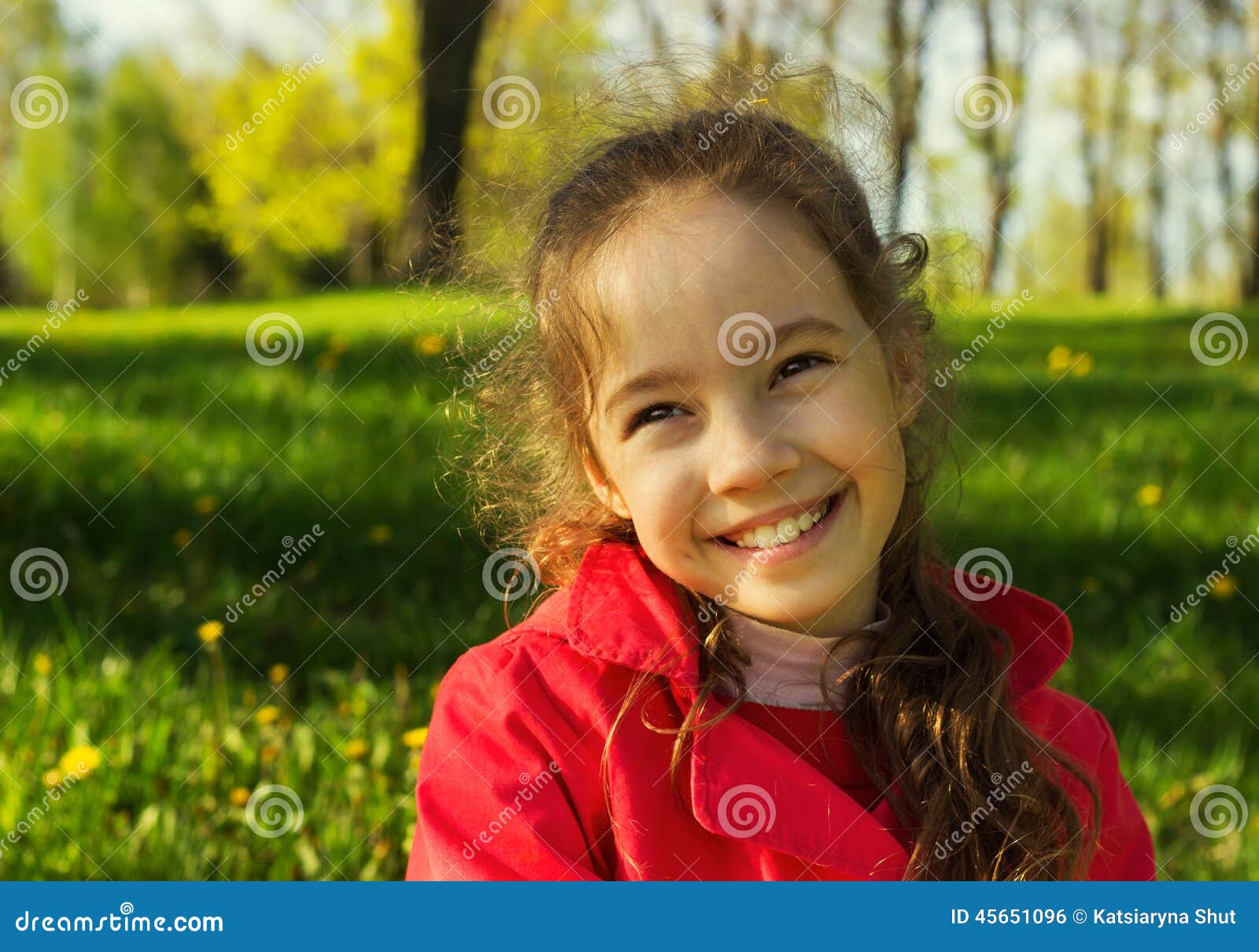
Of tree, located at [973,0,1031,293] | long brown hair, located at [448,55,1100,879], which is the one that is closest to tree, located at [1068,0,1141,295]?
tree, located at [973,0,1031,293]

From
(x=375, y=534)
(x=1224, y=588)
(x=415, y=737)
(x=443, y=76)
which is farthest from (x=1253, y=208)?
(x=415, y=737)

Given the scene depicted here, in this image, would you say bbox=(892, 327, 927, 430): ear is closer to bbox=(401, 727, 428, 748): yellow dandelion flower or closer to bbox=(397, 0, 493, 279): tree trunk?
bbox=(401, 727, 428, 748): yellow dandelion flower

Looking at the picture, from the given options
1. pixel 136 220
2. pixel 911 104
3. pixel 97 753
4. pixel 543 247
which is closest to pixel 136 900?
pixel 97 753

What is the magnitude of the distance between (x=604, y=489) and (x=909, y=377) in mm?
513

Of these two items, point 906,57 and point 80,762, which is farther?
point 906,57

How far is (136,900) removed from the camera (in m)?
1.89

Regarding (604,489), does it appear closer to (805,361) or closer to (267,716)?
(805,361)

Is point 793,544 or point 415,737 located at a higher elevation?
point 793,544

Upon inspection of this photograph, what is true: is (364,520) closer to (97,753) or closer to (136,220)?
(97,753)

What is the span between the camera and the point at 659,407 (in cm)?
163

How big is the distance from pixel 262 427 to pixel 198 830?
2059 millimetres

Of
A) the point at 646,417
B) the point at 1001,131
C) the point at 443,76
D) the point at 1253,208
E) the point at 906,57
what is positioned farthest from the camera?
the point at 1001,131

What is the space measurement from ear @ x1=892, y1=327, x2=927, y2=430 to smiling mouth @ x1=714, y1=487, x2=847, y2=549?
0.87ft

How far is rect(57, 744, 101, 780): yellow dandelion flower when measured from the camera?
7.65 ft
